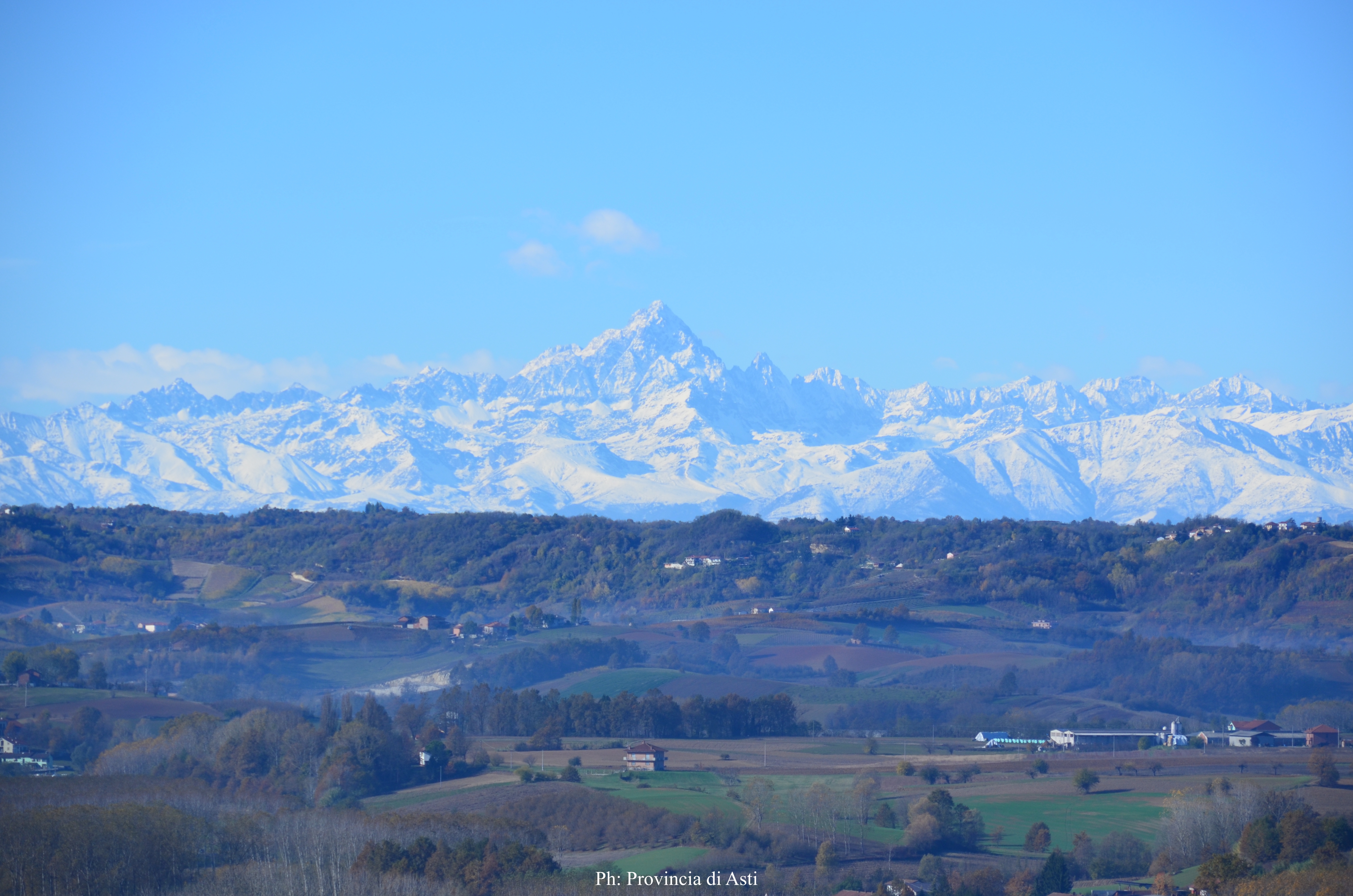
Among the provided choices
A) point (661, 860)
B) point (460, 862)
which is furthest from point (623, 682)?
point (460, 862)

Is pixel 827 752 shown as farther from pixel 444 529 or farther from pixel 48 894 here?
pixel 444 529

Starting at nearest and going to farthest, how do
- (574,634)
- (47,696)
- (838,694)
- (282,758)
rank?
(282,758)
(47,696)
(838,694)
(574,634)

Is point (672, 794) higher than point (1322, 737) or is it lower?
lower

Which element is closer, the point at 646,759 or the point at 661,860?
the point at 661,860

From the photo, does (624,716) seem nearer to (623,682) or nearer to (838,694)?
(623,682)

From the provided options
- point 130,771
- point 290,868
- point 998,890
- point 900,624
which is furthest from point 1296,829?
point 900,624

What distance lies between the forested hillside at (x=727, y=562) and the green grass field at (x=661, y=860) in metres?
98.1

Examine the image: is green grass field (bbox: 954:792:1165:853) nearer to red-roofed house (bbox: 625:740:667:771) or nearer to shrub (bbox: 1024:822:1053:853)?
shrub (bbox: 1024:822:1053:853)

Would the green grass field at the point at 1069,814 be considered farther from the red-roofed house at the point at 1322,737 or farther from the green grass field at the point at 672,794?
the red-roofed house at the point at 1322,737

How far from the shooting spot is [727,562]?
175 metres

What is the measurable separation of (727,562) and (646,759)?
107214mm

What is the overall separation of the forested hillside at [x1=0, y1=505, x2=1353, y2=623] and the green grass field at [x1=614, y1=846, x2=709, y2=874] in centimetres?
9811

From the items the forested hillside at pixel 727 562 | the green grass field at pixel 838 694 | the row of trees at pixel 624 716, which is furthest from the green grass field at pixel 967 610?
the row of trees at pixel 624 716

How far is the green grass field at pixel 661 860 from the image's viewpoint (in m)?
47.5
